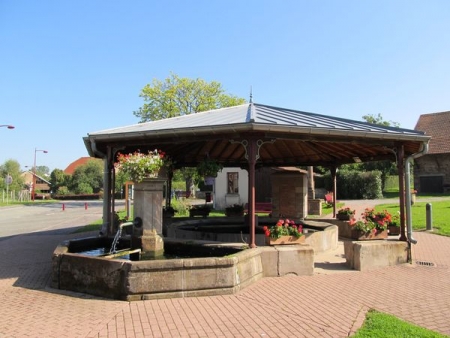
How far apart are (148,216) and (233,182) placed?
21238 millimetres

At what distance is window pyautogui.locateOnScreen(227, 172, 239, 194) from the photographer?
93.4 feet

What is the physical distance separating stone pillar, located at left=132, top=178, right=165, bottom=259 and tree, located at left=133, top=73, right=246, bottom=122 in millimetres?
27398

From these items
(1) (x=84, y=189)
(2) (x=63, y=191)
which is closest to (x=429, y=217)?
(1) (x=84, y=189)

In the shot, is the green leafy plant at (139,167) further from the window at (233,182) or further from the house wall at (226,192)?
the window at (233,182)

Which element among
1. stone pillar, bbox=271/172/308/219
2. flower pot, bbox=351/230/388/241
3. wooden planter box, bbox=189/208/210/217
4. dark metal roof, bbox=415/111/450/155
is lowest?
flower pot, bbox=351/230/388/241

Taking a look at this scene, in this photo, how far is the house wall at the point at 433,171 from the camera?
33.8 metres

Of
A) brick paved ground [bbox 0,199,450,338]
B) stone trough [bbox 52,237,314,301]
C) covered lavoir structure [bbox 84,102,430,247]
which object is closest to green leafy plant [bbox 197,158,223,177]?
covered lavoir structure [bbox 84,102,430,247]

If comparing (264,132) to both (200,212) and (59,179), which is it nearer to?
(200,212)

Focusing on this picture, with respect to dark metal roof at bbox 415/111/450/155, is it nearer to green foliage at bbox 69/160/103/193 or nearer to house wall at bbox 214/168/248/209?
house wall at bbox 214/168/248/209

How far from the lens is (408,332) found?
4.18 m

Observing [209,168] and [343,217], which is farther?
[343,217]

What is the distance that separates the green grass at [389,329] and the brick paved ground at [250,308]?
0.15m

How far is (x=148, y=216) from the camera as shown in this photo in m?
7.46

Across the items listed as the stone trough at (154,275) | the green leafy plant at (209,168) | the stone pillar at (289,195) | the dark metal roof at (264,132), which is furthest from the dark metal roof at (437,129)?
the stone trough at (154,275)
